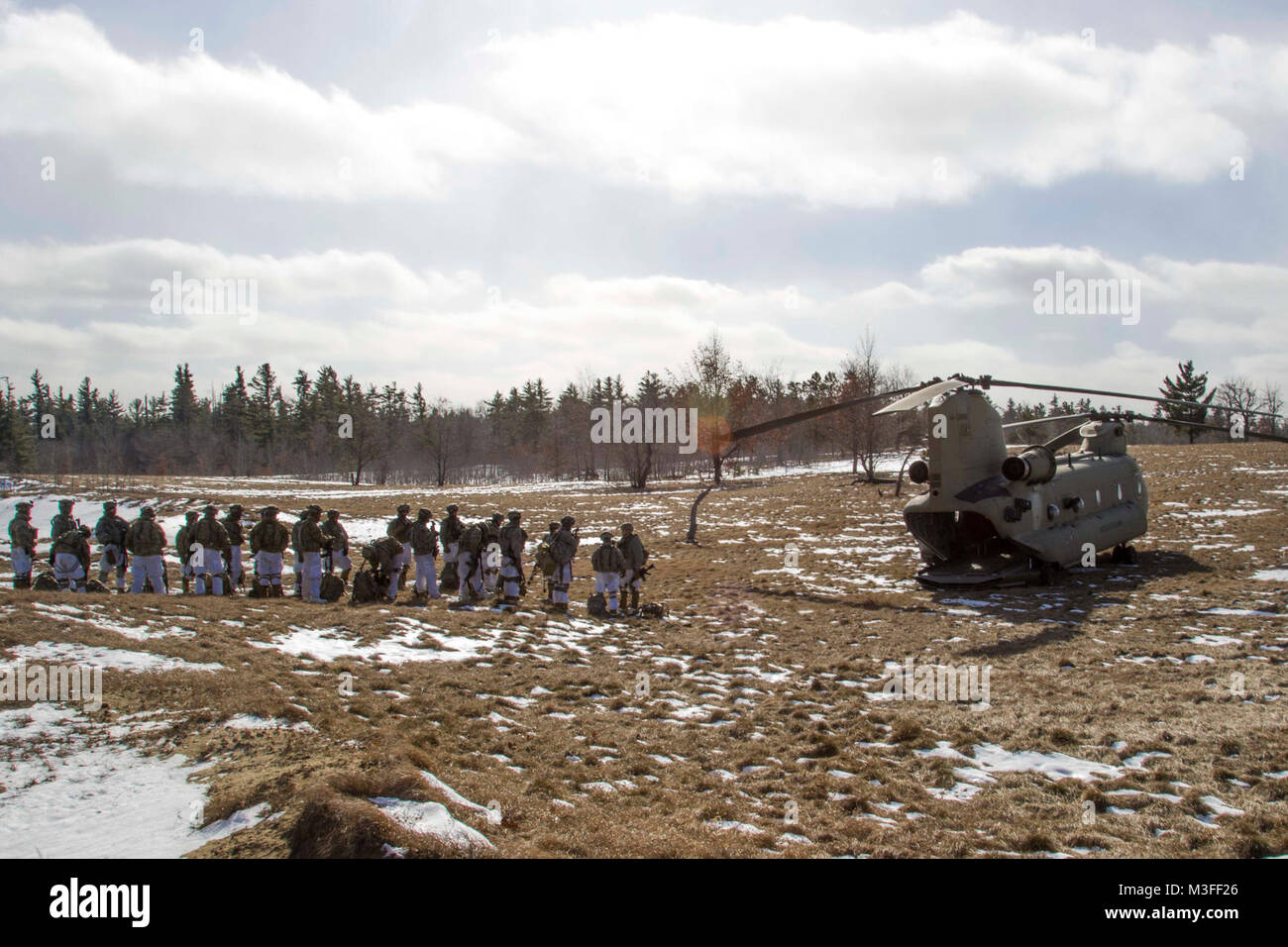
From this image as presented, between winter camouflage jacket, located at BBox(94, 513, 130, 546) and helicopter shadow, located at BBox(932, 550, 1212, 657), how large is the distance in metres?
19.1

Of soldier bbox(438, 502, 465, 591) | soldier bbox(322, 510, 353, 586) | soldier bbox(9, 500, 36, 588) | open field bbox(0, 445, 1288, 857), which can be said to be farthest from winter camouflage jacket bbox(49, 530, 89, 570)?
soldier bbox(438, 502, 465, 591)

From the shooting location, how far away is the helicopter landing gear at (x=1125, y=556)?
1898cm

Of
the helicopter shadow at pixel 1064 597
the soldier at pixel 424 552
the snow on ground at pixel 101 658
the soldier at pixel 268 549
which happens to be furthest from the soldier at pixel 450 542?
the helicopter shadow at pixel 1064 597

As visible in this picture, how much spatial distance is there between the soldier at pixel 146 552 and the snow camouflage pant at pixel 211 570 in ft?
2.53

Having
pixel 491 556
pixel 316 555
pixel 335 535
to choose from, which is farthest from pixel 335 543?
pixel 491 556

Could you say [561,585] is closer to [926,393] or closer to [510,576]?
[510,576]

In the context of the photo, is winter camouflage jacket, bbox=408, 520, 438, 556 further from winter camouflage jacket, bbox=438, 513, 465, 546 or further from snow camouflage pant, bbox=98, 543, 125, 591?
snow camouflage pant, bbox=98, 543, 125, 591

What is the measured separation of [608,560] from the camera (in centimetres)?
1552

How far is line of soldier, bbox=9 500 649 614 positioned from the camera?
50.0 ft

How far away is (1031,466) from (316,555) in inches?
677

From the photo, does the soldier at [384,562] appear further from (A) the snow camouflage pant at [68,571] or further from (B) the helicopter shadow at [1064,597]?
(B) the helicopter shadow at [1064,597]
